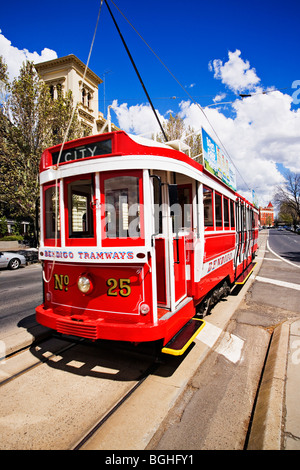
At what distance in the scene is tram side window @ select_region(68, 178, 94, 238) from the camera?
393 cm

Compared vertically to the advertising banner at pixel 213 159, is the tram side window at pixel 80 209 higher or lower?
lower

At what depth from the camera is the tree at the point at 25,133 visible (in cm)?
1620

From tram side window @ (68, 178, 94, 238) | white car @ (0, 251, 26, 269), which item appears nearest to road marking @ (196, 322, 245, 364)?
tram side window @ (68, 178, 94, 238)

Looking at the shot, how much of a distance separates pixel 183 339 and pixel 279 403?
1370mm

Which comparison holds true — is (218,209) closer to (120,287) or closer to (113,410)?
(120,287)

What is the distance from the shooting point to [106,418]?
9.79 ft

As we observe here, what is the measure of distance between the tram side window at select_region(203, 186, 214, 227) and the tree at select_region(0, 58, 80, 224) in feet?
44.4

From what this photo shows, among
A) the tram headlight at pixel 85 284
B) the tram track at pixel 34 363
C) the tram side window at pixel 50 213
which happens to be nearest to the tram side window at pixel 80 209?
the tram side window at pixel 50 213

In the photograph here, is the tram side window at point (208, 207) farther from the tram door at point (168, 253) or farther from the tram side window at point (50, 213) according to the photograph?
the tram side window at point (50, 213)

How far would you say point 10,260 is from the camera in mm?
15422

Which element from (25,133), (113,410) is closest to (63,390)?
(113,410)

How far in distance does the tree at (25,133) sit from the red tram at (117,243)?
13494 mm

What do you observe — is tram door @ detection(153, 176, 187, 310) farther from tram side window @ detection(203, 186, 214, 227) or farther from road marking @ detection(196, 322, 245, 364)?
road marking @ detection(196, 322, 245, 364)

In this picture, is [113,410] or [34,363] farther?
[34,363]
